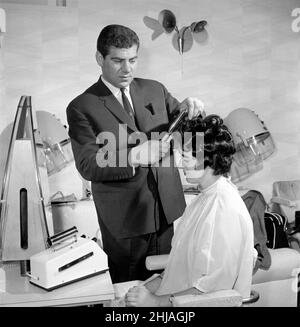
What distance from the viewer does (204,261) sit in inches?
80.7

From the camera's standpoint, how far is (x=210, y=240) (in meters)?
2.06

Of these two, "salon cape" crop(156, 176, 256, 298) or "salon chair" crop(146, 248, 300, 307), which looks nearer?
"salon cape" crop(156, 176, 256, 298)

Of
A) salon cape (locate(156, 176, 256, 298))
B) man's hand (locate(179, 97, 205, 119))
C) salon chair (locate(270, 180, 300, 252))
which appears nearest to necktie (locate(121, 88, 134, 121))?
man's hand (locate(179, 97, 205, 119))

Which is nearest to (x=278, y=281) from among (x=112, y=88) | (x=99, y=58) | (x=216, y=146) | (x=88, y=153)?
(x=216, y=146)

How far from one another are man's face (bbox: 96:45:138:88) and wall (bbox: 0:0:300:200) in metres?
0.05

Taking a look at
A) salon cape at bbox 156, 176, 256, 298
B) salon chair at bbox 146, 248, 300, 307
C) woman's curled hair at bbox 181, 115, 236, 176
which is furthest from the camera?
salon chair at bbox 146, 248, 300, 307

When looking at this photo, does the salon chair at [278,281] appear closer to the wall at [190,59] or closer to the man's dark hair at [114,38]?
the wall at [190,59]

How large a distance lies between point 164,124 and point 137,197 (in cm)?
43

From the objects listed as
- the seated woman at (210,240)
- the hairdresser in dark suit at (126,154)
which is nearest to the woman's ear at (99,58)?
the hairdresser in dark suit at (126,154)

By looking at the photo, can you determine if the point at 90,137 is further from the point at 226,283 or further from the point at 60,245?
the point at 226,283

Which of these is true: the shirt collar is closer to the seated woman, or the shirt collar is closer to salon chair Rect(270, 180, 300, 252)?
the seated woman

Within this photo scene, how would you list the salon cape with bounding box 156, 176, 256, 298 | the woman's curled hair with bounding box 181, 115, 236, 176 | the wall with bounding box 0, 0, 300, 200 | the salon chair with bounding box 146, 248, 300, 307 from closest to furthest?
1. the salon cape with bounding box 156, 176, 256, 298
2. the woman's curled hair with bounding box 181, 115, 236, 176
3. the wall with bounding box 0, 0, 300, 200
4. the salon chair with bounding box 146, 248, 300, 307

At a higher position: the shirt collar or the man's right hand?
the shirt collar

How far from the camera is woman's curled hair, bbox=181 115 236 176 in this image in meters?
2.15
